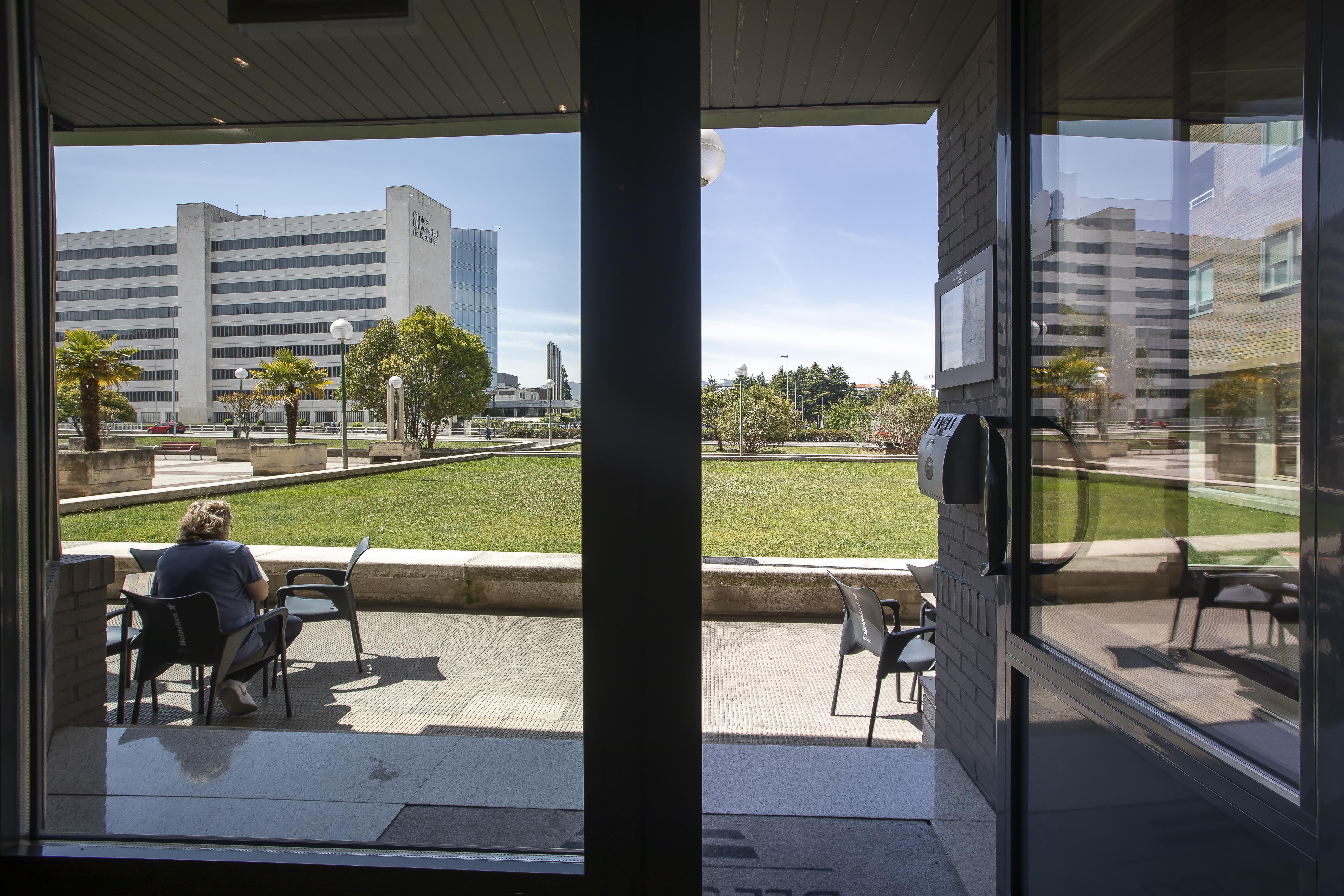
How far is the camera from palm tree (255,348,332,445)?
62.7 inches

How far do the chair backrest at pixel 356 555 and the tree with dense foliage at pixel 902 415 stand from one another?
20408mm

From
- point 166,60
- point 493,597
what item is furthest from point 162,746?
point 166,60

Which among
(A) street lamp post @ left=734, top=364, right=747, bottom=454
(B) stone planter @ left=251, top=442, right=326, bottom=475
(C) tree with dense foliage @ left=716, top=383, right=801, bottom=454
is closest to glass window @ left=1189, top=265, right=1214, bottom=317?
(B) stone planter @ left=251, top=442, right=326, bottom=475

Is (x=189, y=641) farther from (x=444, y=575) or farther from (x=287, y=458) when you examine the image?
(x=444, y=575)

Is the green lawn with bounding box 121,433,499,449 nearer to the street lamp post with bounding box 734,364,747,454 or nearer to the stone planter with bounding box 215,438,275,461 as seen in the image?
the stone planter with bounding box 215,438,275,461

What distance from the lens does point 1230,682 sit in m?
0.91

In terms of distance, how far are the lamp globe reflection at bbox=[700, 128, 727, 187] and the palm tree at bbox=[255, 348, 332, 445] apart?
8.98 ft

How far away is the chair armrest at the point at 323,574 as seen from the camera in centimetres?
177

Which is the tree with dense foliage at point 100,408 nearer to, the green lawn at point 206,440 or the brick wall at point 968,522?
the green lawn at point 206,440

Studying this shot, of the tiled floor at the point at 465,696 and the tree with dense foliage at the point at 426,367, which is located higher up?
the tree with dense foliage at the point at 426,367

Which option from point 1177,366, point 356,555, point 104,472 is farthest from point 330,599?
point 1177,366

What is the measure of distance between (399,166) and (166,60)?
99 cm

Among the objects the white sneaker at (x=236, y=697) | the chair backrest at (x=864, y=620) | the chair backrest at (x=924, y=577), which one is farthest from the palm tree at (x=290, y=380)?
the chair backrest at (x=924, y=577)

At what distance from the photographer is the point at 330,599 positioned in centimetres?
187
